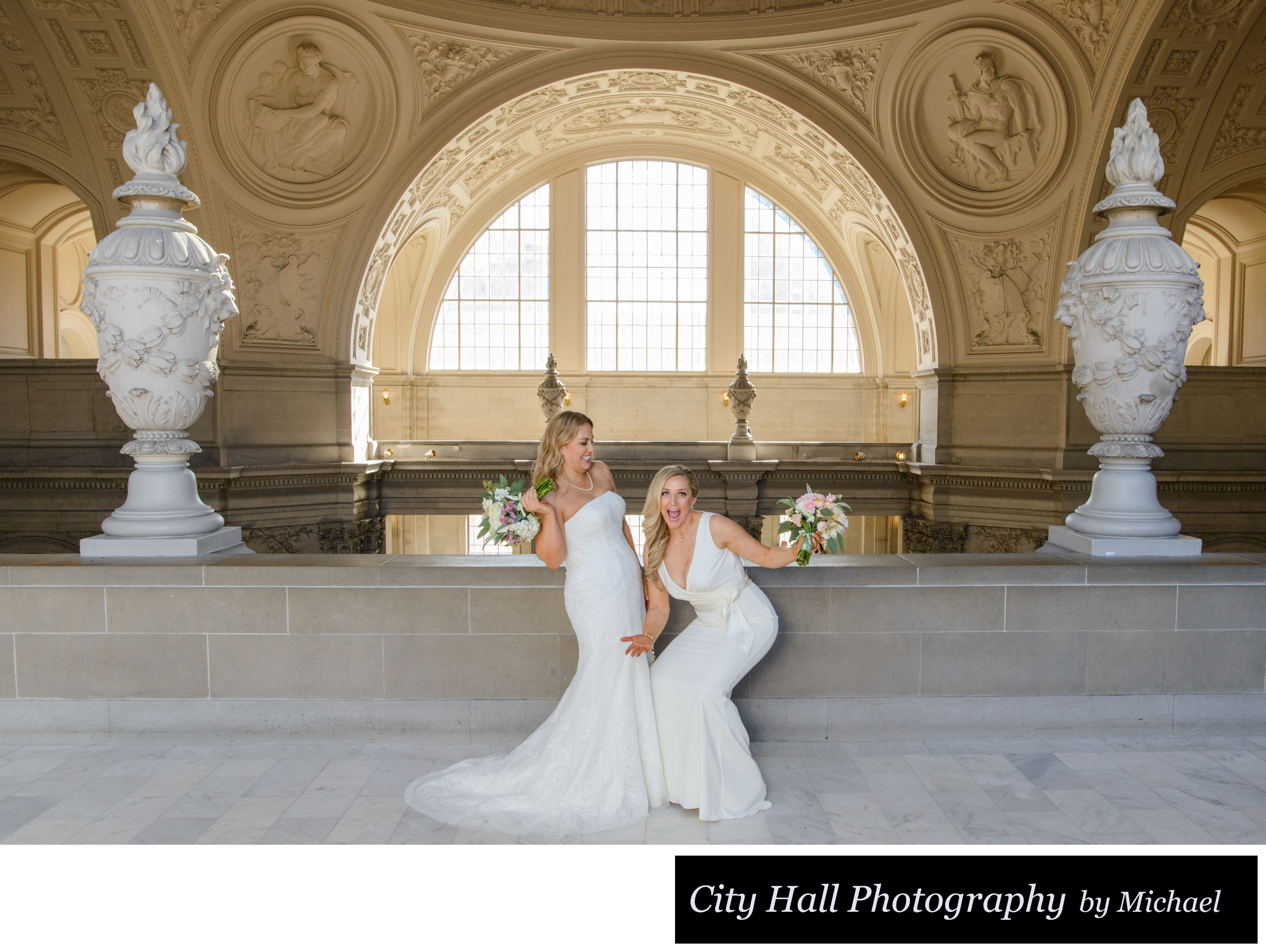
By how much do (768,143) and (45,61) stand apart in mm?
12916

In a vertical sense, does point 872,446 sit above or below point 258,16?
below

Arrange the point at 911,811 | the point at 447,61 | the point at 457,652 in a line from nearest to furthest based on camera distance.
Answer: the point at 911,811 < the point at 457,652 < the point at 447,61

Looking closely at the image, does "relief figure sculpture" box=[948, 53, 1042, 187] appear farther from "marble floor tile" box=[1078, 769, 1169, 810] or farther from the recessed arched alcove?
"marble floor tile" box=[1078, 769, 1169, 810]

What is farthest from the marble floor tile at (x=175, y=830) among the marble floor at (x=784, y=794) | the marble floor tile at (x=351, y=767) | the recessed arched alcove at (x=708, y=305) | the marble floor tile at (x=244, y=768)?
the recessed arched alcove at (x=708, y=305)

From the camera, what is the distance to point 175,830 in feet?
14.2

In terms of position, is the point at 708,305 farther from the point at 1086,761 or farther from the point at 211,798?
the point at 211,798

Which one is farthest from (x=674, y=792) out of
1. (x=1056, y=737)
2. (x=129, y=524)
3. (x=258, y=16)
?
(x=258, y=16)

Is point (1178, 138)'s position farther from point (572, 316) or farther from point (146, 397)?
point (146, 397)

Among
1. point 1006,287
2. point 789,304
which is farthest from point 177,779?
point 789,304

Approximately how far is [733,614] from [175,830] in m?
2.79

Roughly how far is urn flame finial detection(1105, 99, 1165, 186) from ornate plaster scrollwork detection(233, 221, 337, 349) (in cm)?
1273

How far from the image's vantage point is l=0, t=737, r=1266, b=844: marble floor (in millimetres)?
4293

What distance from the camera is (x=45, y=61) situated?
13.8 metres

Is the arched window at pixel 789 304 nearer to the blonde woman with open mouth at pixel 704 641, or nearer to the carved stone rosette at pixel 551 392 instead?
the carved stone rosette at pixel 551 392
